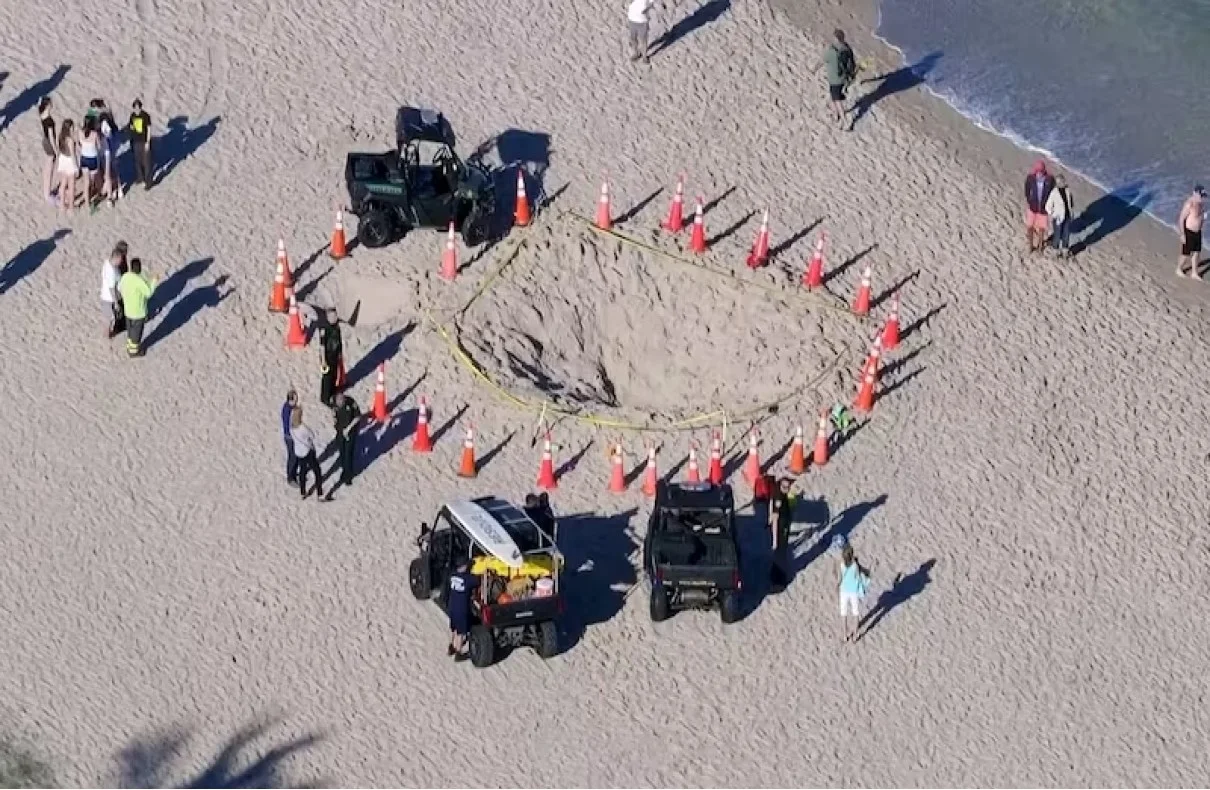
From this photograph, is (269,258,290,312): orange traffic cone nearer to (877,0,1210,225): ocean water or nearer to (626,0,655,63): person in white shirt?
(626,0,655,63): person in white shirt

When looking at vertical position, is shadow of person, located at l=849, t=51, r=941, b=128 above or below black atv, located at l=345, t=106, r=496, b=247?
below

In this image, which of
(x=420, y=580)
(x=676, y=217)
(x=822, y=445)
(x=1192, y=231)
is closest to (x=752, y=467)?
(x=822, y=445)

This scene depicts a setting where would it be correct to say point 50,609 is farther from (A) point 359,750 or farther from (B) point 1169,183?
(B) point 1169,183

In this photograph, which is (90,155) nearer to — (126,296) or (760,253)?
(126,296)

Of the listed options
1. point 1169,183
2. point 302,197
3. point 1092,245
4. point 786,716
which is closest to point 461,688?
point 786,716

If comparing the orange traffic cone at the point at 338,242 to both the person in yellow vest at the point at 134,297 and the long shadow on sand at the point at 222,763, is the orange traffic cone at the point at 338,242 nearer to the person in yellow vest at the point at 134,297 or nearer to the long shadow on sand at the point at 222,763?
the person in yellow vest at the point at 134,297

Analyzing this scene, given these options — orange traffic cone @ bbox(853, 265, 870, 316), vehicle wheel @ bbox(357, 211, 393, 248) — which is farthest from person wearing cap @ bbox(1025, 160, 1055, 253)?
vehicle wheel @ bbox(357, 211, 393, 248)
